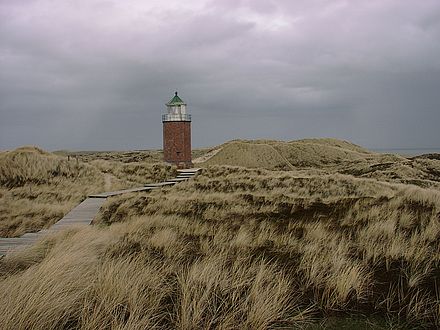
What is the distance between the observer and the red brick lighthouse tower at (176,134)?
28656mm

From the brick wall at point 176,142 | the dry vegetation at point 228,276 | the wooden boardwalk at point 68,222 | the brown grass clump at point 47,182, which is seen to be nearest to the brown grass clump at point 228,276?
the dry vegetation at point 228,276

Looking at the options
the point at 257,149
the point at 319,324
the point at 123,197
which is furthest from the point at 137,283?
the point at 257,149

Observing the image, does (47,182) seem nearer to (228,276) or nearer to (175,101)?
(175,101)

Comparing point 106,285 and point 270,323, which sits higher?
point 106,285

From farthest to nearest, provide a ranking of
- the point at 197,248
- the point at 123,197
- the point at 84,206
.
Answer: the point at 123,197, the point at 84,206, the point at 197,248

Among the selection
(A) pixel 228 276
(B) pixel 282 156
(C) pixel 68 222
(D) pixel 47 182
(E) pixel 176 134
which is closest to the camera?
(A) pixel 228 276

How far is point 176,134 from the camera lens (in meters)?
28.7

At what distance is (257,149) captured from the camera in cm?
4603

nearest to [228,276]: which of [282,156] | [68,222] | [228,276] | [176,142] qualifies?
[228,276]

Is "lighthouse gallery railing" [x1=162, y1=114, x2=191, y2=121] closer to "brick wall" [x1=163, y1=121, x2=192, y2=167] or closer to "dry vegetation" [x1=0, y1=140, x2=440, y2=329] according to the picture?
"brick wall" [x1=163, y1=121, x2=192, y2=167]

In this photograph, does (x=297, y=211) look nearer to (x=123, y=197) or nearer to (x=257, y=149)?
(x=123, y=197)

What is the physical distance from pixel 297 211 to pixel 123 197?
21.2 feet

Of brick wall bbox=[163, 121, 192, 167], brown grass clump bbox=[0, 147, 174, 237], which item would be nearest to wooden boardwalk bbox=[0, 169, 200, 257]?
brown grass clump bbox=[0, 147, 174, 237]

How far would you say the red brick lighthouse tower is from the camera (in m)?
28.7
